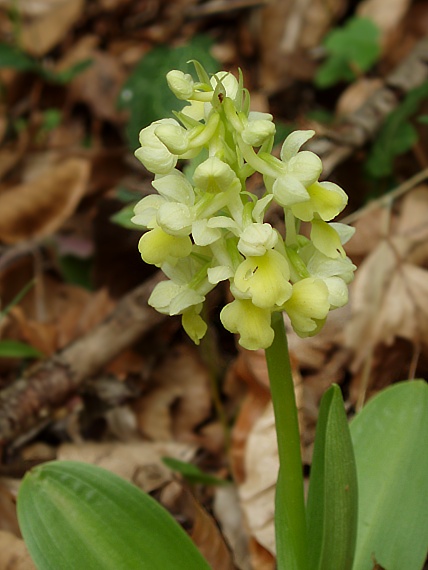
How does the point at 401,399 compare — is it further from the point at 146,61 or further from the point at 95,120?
the point at 95,120

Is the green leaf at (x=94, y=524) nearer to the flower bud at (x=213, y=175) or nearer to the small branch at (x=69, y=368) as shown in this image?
the flower bud at (x=213, y=175)

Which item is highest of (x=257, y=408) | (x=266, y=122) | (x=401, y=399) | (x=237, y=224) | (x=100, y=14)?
(x=100, y=14)

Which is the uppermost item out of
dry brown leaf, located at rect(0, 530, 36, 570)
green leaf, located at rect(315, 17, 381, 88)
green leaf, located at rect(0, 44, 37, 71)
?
green leaf, located at rect(0, 44, 37, 71)

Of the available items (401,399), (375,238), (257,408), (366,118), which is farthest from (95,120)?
(401,399)

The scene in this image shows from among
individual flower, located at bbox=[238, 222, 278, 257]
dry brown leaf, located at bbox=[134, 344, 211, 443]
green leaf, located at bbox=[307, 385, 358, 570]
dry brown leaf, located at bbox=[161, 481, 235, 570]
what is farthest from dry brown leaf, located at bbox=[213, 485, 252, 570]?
individual flower, located at bbox=[238, 222, 278, 257]

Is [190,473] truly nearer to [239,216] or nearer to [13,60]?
[239,216]

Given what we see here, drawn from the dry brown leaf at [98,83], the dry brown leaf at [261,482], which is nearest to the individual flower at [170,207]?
the dry brown leaf at [261,482]

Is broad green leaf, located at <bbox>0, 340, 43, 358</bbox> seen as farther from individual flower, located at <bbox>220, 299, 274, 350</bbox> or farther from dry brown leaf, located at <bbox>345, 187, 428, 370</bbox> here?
individual flower, located at <bbox>220, 299, 274, 350</bbox>
